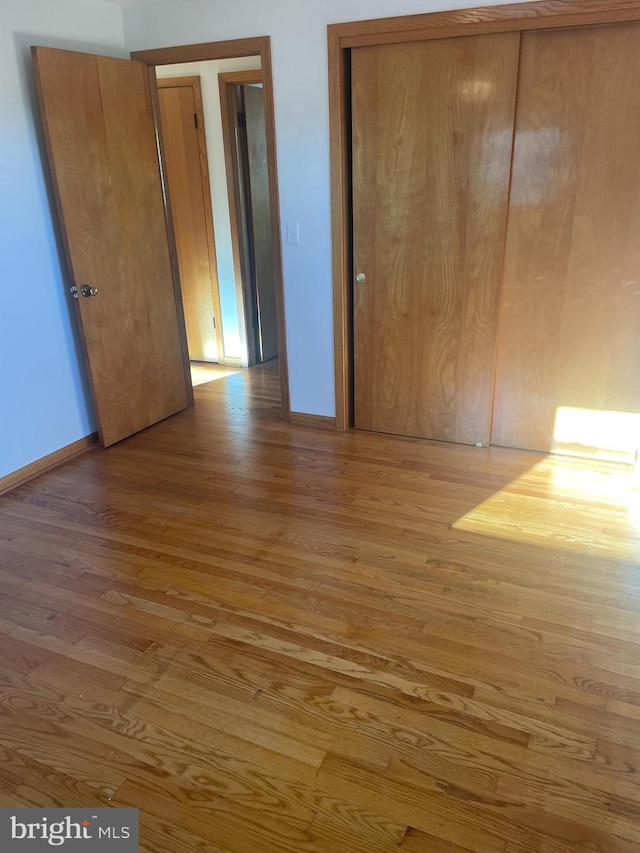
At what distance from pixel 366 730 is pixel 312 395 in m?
2.31

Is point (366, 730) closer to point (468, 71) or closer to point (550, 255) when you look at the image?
point (550, 255)

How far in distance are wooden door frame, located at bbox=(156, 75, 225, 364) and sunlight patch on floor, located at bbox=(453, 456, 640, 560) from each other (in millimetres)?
2951

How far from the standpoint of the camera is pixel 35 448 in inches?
128

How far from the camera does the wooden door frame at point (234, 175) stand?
14.2 feet

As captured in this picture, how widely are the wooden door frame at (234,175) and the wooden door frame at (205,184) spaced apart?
7.0 inches

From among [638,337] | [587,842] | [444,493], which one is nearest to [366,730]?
[587,842]

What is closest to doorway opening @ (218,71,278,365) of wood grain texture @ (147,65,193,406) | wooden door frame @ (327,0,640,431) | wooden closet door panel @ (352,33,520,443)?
wood grain texture @ (147,65,193,406)

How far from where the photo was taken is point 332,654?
196cm

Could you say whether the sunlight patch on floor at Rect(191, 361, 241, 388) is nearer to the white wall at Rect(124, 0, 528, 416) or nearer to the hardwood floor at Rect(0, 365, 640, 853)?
the white wall at Rect(124, 0, 528, 416)

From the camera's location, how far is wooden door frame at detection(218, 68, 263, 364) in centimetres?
432

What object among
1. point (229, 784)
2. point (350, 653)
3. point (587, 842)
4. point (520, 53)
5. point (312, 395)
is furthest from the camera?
point (312, 395)

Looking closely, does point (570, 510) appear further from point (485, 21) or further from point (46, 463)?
point (46, 463)

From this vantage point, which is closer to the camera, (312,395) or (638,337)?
(638,337)

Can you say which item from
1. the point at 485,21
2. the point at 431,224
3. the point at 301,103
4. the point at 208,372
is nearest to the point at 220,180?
the point at 208,372
